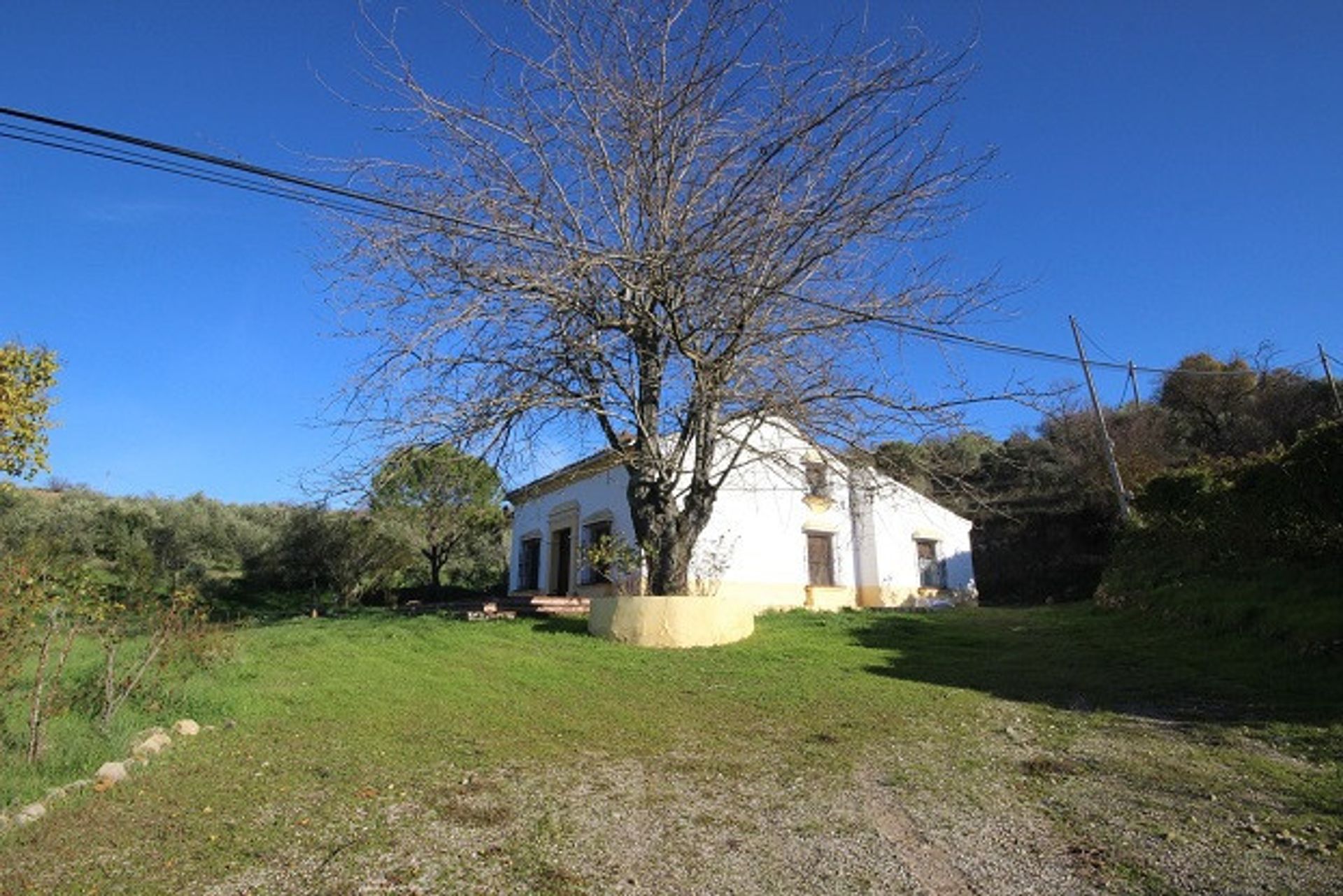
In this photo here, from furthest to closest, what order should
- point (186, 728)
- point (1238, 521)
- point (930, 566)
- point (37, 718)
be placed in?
point (930, 566)
point (1238, 521)
point (186, 728)
point (37, 718)

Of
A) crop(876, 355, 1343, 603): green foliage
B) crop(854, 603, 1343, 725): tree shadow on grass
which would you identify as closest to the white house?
crop(876, 355, 1343, 603): green foliage

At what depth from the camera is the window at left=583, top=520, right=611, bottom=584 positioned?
21266mm

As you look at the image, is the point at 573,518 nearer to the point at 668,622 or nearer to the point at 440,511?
the point at 440,511

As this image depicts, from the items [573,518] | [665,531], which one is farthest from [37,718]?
[573,518]

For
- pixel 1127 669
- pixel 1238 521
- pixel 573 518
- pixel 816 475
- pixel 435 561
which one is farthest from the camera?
pixel 435 561

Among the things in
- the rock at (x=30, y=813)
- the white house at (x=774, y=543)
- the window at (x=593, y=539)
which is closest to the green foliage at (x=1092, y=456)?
the white house at (x=774, y=543)

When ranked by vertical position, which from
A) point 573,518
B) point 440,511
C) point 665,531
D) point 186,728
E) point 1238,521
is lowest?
point 186,728

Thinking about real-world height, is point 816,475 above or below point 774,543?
above

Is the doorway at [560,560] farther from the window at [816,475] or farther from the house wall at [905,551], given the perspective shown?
the window at [816,475]

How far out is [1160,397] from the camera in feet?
107

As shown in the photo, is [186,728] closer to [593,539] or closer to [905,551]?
[593,539]

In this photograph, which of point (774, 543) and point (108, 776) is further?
point (774, 543)

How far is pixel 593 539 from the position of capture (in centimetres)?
2203

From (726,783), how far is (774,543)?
16549 millimetres
